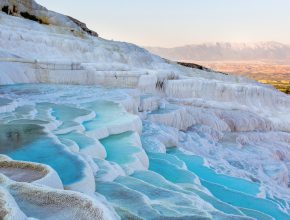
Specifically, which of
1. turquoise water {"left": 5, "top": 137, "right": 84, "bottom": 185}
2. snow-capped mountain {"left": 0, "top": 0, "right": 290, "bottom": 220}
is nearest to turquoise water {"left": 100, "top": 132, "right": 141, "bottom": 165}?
snow-capped mountain {"left": 0, "top": 0, "right": 290, "bottom": 220}

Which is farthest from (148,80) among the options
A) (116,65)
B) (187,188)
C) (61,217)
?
(61,217)

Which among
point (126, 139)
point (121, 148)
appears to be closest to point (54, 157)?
point (121, 148)

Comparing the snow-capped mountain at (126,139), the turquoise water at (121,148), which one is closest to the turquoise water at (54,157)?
the snow-capped mountain at (126,139)

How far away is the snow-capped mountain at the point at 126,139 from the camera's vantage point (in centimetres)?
348

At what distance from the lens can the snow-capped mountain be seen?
3.48 m

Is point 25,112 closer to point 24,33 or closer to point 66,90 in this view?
point 66,90

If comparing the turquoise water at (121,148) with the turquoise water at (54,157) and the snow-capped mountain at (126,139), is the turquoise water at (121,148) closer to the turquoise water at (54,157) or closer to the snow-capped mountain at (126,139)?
the snow-capped mountain at (126,139)

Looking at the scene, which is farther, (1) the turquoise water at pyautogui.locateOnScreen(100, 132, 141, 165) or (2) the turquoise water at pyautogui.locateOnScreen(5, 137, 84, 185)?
(1) the turquoise water at pyautogui.locateOnScreen(100, 132, 141, 165)

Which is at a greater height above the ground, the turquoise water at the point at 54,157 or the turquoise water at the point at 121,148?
the turquoise water at the point at 54,157

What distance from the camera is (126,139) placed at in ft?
20.7

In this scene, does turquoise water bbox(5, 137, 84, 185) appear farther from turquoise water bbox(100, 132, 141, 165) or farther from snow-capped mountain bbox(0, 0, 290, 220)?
turquoise water bbox(100, 132, 141, 165)

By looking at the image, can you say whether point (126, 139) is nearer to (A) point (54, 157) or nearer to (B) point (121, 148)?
(B) point (121, 148)

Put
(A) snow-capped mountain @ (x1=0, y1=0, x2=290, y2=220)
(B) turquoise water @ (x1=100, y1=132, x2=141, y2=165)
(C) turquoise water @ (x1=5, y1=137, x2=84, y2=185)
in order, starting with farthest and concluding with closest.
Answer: (B) turquoise water @ (x1=100, y1=132, x2=141, y2=165) → (C) turquoise water @ (x1=5, y1=137, x2=84, y2=185) → (A) snow-capped mountain @ (x1=0, y1=0, x2=290, y2=220)

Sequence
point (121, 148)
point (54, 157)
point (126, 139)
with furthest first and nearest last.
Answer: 1. point (126, 139)
2. point (121, 148)
3. point (54, 157)
